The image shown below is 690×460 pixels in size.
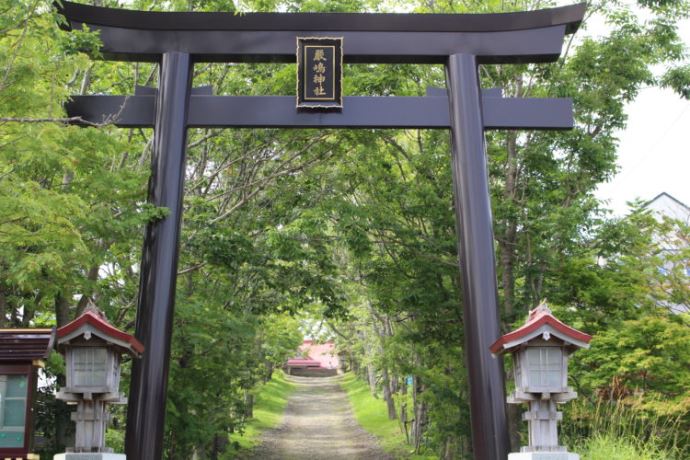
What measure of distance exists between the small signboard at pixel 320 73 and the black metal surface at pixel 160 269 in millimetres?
1522

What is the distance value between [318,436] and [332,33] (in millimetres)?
20319

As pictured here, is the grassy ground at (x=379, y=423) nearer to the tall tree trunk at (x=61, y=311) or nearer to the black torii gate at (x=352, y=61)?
the tall tree trunk at (x=61, y=311)

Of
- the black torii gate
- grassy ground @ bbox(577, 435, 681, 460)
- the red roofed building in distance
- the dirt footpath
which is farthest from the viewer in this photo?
the red roofed building in distance

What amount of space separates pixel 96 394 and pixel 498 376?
4591mm

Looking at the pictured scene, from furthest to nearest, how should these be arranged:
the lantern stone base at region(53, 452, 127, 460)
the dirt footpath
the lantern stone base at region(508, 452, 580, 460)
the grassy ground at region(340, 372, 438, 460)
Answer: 1. the grassy ground at region(340, 372, 438, 460)
2. the dirt footpath
3. the lantern stone base at region(508, 452, 580, 460)
4. the lantern stone base at region(53, 452, 127, 460)

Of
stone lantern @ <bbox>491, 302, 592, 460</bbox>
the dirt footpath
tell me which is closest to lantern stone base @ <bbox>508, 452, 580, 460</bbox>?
stone lantern @ <bbox>491, 302, 592, 460</bbox>

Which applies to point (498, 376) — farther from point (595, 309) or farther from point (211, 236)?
point (211, 236)

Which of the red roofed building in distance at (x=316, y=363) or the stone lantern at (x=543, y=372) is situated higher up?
the red roofed building in distance at (x=316, y=363)

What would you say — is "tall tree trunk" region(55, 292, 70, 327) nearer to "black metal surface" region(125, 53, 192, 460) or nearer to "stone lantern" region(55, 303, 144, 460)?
"black metal surface" region(125, 53, 192, 460)

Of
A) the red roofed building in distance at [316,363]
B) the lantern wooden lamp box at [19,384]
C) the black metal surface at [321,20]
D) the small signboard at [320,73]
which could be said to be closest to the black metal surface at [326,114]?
the small signboard at [320,73]

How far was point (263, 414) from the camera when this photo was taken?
34.2 m

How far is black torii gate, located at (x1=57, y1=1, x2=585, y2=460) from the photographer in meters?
9.87

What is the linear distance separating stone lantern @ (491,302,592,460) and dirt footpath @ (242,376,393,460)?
15086 mm

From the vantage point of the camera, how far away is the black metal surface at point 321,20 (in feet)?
33.7
